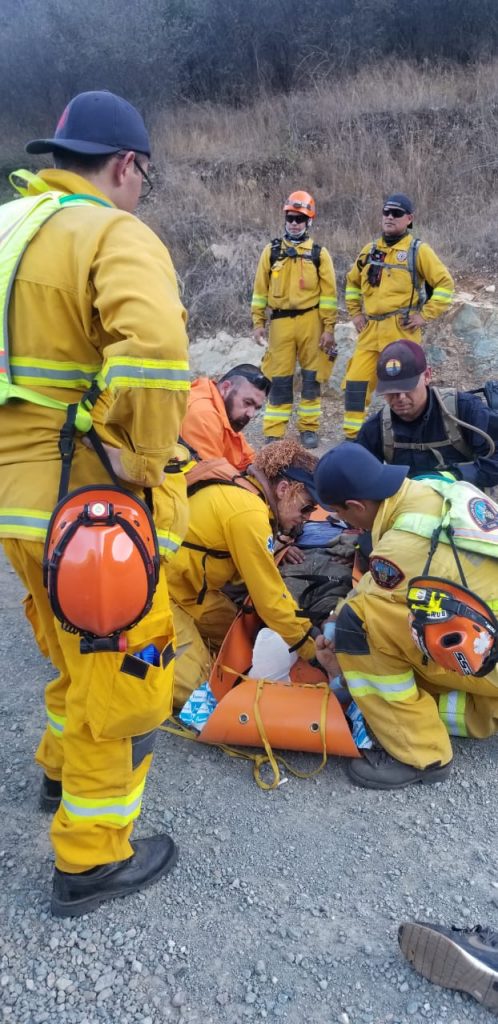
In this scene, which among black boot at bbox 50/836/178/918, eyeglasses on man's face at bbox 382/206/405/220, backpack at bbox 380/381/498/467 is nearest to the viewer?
black boot at bbox 50/836/178/918

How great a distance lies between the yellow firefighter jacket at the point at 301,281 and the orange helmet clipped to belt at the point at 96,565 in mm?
5547

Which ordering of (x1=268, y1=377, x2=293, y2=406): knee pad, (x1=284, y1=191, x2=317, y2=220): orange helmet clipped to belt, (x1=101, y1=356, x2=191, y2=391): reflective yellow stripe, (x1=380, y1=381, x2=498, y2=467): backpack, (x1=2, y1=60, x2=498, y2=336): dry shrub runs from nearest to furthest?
1. (x1=101, y1=356, x2=191, y2=391): reflective yellow stripe
2. (x1=380, y1=381, x2=498, y2=467): backpack
3. (x1=284, y1=191, x2=317, y2=220): orange helmet clipped to belt
4. (x1=268, y1=377, x2=293, y2=406): knee pad
5. (x1=2, y1=60, x2=498, y2=336): dry shrub

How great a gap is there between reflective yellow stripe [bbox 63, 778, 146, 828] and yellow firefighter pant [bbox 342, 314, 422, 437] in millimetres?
4720

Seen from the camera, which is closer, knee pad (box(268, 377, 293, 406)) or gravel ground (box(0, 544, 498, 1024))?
gravel ground (box(0, 544, 498, 1024))

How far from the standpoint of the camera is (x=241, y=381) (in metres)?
4.21

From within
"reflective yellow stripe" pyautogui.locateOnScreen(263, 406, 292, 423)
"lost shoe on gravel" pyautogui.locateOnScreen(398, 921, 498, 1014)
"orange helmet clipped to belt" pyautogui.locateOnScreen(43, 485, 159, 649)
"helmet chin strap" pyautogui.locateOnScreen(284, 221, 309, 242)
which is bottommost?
"reflective yellow stripe" pyautogui.locateOnScreen(263, 406, 292, 423)

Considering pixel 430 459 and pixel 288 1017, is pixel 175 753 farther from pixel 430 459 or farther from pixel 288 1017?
pixel 430 459

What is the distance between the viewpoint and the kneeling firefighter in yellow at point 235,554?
3197 millimetres

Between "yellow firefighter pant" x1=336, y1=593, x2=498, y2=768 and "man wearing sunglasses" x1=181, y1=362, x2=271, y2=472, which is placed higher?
"man wearing sunglasses" x1=181, y1=362, x2=271, y2=472

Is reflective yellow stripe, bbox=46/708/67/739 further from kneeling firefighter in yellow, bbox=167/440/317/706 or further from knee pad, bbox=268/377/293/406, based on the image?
knee pad, bbox=268/377/293/406

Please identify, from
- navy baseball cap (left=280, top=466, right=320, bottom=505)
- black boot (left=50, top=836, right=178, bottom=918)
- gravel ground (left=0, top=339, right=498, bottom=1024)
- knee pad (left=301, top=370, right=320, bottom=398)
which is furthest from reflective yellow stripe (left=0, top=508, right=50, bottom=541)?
knee pad (left=301, top=370, right=320, bottom=398)

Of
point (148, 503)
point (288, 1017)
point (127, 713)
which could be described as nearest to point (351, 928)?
point (288, 1017)

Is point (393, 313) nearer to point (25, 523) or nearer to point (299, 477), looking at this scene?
point (299, 477)

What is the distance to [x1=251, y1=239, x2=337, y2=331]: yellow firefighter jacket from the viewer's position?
694 centimetres
